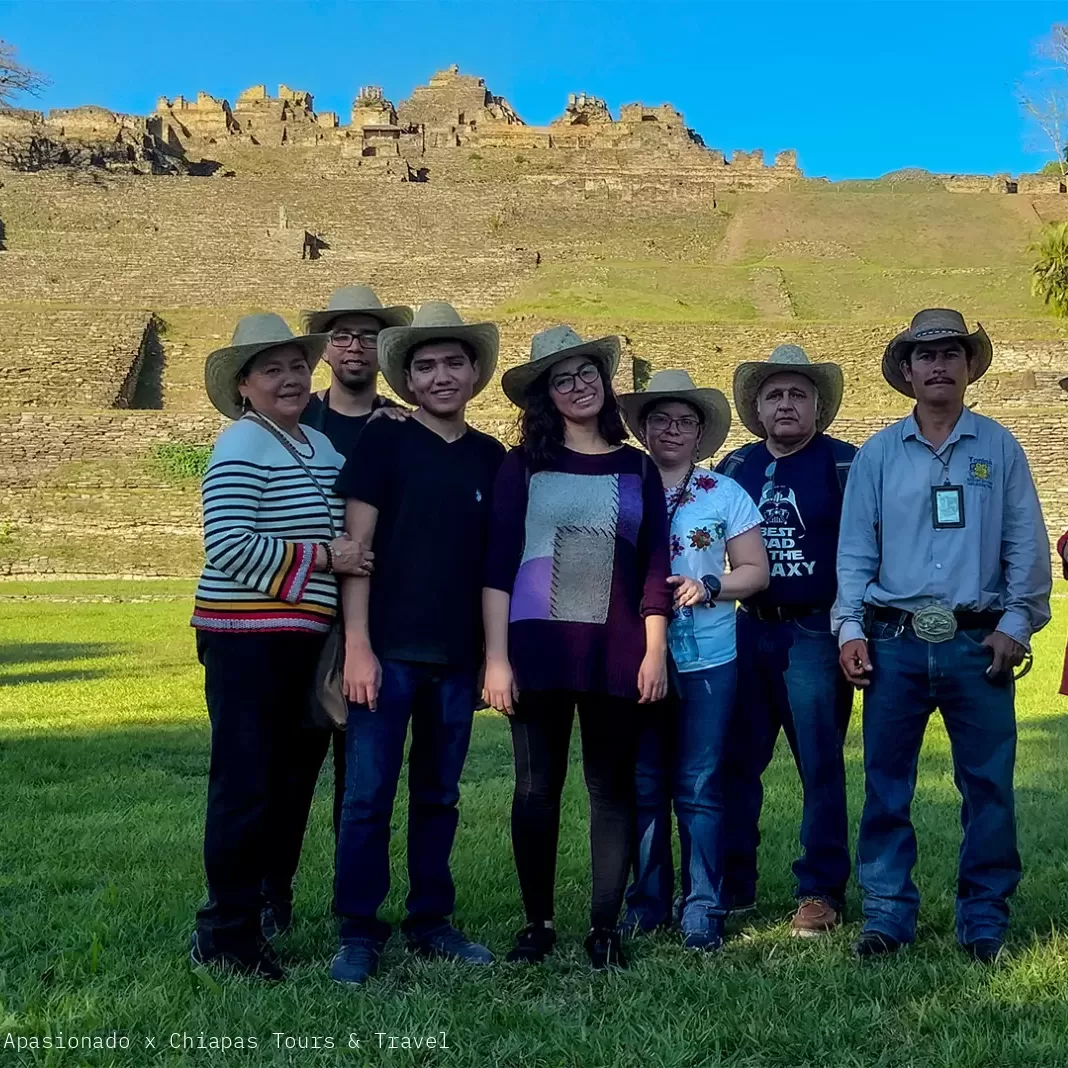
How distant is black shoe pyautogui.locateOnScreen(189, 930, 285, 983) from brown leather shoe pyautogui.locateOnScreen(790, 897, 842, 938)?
1591mm

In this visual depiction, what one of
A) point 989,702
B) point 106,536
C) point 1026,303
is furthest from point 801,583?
point 1026,303

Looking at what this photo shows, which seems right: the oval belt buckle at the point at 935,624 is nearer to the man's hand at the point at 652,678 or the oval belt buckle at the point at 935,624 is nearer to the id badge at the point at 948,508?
the id badge at the point at 948,508

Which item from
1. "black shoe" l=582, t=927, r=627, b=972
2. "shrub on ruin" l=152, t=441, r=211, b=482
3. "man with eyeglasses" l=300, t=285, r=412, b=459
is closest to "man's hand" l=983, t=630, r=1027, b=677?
"black shoe" l=582, t=927, r=627, b=972

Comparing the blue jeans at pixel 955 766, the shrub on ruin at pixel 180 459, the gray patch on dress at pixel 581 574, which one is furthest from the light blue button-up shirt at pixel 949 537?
the shrub on ruin at pixel 180 459

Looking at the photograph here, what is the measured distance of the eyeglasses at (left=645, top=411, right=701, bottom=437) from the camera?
390cm

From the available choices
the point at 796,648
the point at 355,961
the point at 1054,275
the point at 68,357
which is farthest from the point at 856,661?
the point at 1054,275

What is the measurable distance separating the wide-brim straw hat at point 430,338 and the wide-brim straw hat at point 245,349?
0.22 meters

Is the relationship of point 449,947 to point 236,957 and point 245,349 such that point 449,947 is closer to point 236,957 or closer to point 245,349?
point 236,957

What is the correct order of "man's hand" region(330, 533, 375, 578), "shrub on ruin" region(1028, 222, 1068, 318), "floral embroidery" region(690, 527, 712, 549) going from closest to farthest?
1. "man's hand" region(330, 533, 375, 578)
2. "floral embroidery" region(690, 527, 712, 549)
3. "shrub on ruin" region(1028, 222, 1068, 318)

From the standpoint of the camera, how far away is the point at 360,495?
3.53 m

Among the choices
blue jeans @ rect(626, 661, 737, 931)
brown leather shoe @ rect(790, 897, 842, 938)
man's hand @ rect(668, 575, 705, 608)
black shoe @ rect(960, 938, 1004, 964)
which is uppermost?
man's hand @ rect(668, 575, 705, 608)

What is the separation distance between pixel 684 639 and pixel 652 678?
308 millimetres

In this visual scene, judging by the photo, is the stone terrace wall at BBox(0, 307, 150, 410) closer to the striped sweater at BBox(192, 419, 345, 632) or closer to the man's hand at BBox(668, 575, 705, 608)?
the striped sweater at BBox(192, 419, 345, 632)

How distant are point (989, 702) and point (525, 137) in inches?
2054
